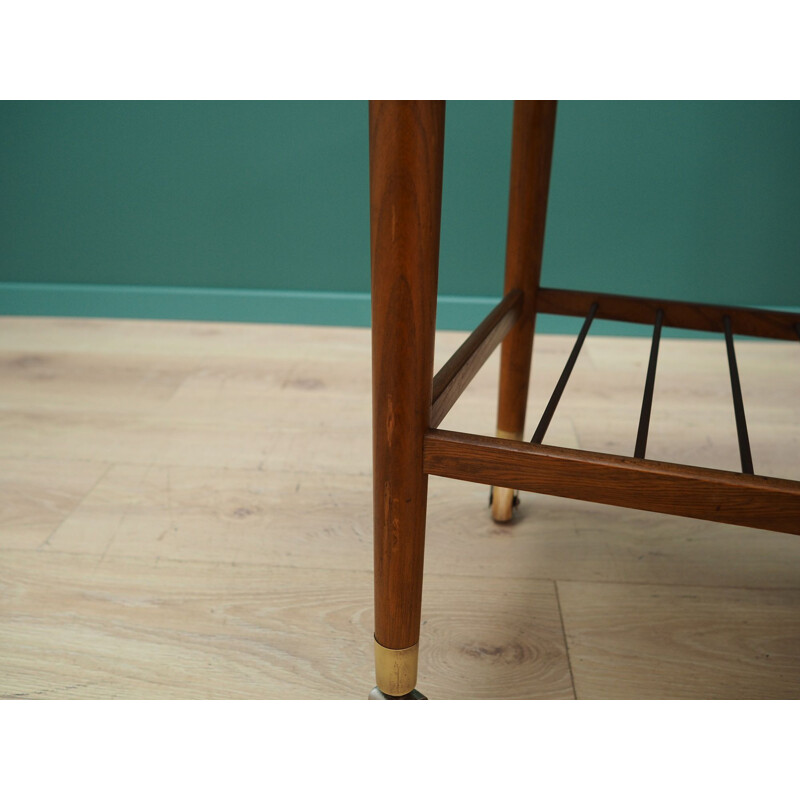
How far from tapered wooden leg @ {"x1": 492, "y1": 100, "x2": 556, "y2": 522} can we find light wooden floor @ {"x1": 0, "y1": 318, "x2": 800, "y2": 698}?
0.55ft

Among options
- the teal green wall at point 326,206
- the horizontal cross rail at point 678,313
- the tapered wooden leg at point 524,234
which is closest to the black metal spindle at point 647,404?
the horizontal cross rail at point 678,313

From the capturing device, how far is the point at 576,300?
0.84m

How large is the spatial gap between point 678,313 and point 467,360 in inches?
13.1

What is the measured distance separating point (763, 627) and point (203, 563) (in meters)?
0.57

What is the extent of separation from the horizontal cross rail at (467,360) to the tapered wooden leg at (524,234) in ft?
0.13

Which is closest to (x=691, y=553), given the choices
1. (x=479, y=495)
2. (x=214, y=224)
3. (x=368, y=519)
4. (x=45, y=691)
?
(x=479, y=495)

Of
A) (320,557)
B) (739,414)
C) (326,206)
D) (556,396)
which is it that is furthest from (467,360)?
(326,206)

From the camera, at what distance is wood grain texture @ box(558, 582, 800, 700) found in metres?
0.65

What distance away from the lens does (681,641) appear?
707 millimetres

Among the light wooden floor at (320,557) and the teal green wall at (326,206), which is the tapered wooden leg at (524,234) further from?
the teal green wall at (326,206)

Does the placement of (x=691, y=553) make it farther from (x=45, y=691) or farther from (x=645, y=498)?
(x=45, y=691)

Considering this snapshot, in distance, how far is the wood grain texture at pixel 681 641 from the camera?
25.7 inches

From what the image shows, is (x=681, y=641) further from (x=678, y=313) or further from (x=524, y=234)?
(x=524, y=234)

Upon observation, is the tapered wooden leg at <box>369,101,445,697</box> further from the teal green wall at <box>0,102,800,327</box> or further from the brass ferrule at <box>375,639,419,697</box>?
the teal green wall at <box>0,102,800,327</box>
